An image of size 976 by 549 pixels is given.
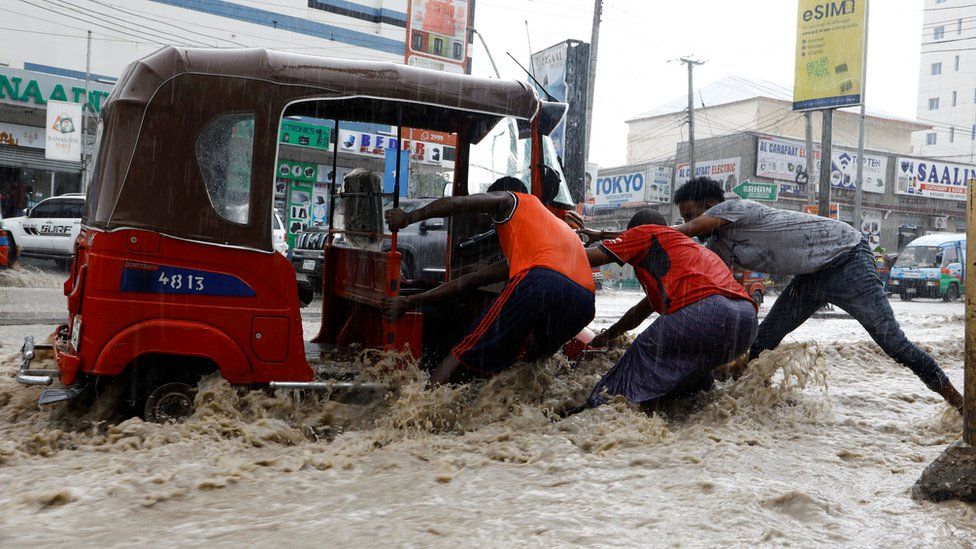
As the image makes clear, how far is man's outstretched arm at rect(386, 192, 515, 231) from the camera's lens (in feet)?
15.9

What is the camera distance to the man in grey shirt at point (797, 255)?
5.38 meters

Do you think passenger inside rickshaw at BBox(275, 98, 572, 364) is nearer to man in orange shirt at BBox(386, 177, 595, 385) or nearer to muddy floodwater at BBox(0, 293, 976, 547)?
man in orange shirt at BBox(386, 177, 595, 385)

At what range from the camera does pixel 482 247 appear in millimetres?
5609

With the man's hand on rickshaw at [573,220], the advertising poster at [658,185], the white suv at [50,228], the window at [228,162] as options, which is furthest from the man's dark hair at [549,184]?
the advertising poster at [658,185]

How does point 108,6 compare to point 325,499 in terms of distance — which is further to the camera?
point 108,6

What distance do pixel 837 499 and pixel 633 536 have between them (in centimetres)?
112

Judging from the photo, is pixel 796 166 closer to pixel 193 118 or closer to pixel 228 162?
pixel 228 162

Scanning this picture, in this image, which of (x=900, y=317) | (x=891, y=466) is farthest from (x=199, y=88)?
(x=900, y=317)

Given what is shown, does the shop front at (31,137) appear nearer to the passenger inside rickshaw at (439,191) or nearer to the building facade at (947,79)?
the passenger inside rickshaw at (439,191)

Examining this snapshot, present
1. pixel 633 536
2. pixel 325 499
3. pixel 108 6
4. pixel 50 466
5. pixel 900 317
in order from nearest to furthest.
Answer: pixel 633 536, pixel 325 499, pixel 50 466, pixel 900 317, pixel 108 6

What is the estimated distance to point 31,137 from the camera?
74.8ft

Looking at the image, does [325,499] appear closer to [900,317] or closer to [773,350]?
[773,350]

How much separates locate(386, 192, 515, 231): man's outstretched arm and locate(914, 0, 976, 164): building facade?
7577 centimetres

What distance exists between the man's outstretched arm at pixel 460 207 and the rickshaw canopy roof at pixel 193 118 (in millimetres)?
670
